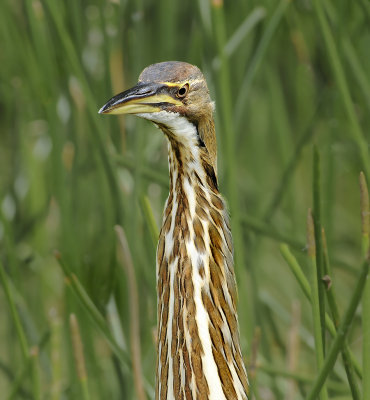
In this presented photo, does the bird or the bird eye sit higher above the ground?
the bird eye

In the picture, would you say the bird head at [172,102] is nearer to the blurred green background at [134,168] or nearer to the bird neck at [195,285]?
the bird neck at [195,285]

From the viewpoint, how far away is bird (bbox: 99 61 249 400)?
1312 mm

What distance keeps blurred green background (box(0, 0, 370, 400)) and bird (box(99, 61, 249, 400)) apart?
0.31ft

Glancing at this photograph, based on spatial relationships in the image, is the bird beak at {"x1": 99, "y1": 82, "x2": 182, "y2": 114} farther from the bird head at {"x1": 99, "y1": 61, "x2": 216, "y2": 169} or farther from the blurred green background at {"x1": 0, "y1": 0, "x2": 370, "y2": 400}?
the blurred green background at {"x1": 0, "y1": 0, "x2": 370, "y2": 400}

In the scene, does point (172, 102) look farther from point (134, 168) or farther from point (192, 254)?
point (134, 168)

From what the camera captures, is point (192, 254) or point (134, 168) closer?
point (192, 254)

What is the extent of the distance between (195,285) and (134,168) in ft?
1.65

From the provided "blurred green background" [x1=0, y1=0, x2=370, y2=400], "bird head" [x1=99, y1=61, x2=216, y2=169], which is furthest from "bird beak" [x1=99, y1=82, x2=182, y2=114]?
"blurred green background" [x1=0, y1=0, x2=370, y2=400]

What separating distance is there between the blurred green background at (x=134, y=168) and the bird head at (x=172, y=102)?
0.54 feet

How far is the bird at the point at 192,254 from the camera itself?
1312mm

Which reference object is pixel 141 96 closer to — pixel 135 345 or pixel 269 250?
pixel 135 345

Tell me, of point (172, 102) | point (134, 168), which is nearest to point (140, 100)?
point (172, 102)

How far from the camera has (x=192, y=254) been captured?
1341 mm

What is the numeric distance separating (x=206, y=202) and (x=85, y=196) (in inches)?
46.8
